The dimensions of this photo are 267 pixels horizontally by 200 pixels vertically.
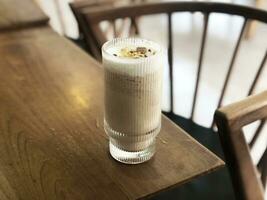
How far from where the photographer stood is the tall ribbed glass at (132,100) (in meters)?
0.55

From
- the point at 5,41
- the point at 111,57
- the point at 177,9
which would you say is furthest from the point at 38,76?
the point at 177,9

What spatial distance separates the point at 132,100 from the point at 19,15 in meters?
0.80

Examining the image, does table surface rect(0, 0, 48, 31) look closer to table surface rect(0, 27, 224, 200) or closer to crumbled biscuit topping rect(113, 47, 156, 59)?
table surface rect(0, 27, 224, 200)

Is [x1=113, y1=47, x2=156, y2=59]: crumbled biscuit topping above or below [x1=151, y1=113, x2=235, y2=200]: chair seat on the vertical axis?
above

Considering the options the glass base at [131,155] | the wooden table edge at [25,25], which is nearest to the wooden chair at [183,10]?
the wooden table edge at [25,25]

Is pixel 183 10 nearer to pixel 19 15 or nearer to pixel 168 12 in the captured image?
pixel 168 12

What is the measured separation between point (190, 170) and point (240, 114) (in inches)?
5.4

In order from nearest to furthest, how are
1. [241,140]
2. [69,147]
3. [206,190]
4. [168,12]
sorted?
[241,140] → [69,147] → [206,190] → [168,12]

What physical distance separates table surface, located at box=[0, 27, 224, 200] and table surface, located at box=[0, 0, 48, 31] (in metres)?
0.29

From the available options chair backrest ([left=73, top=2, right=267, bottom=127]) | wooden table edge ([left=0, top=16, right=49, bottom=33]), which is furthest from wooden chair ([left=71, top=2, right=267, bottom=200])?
wooden table edge ([left=0, top=16, right=49, bottom=33])

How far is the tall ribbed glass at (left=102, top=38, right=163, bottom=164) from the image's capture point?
0.55 metres

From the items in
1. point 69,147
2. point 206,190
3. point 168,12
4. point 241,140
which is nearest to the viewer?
point 241,140

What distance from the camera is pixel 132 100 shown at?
56 cm

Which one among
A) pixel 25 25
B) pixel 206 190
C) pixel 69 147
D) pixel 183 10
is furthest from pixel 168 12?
pixel 69 147
